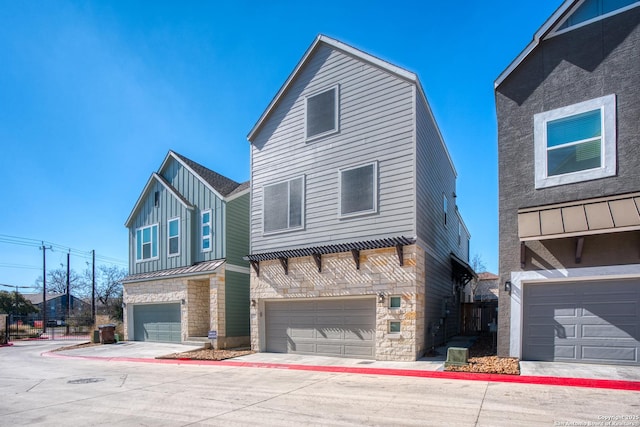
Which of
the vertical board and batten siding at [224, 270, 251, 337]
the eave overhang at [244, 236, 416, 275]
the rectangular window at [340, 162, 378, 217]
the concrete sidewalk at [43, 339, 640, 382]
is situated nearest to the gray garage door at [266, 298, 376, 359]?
the concrete sidewalk at [43, 339, 640, 382]

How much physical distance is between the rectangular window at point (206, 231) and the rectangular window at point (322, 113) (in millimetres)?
6545

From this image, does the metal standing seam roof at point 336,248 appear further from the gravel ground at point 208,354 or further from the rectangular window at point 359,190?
the gravel ground at point 208,354

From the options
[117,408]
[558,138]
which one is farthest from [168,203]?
[558,138]

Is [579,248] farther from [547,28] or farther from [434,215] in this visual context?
[547,28]

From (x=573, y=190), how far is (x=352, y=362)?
7.62m

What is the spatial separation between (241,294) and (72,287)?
4659 cm

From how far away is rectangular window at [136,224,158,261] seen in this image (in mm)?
20531

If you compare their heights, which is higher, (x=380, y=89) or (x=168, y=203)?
(x=380, y=89)

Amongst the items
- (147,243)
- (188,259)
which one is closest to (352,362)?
(188,259)

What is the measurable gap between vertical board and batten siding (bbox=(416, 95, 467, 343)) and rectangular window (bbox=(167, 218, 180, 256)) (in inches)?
458

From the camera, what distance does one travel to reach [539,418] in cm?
615

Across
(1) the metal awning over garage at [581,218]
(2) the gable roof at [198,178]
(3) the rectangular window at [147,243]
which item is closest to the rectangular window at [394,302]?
(1) the metal awning over garage at [581,218]

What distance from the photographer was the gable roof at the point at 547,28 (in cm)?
1083

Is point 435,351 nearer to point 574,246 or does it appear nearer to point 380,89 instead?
point 574,246
